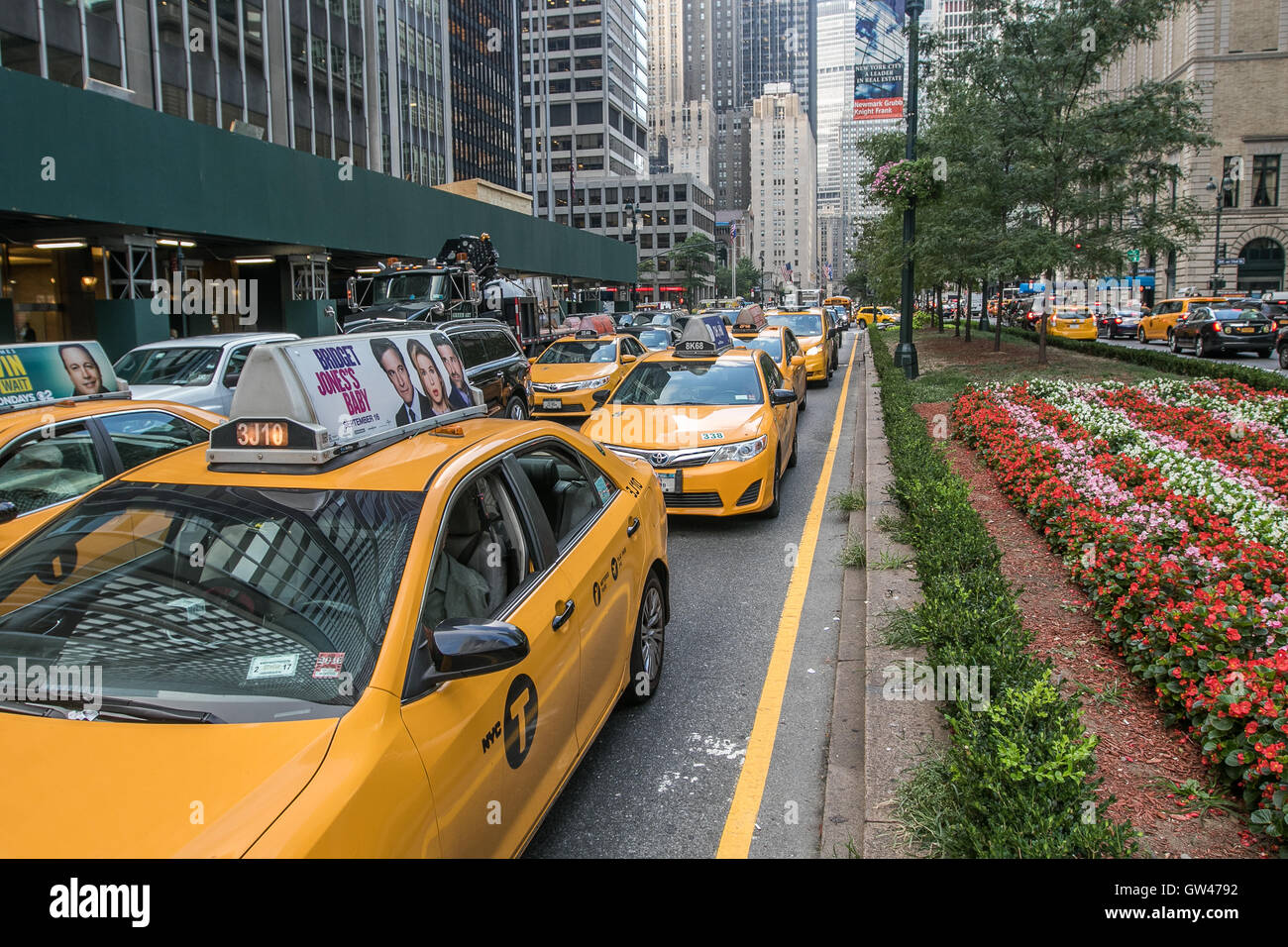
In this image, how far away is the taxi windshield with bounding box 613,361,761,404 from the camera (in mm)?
9406

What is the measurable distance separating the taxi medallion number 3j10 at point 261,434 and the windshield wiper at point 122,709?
113 centimetres

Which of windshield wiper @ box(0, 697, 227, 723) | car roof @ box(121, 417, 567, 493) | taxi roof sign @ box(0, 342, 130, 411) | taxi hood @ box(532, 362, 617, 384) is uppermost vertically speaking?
taxi roof sign @ box(0, 342, 130, 411)

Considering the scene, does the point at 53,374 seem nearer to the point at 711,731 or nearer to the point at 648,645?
the point at 648,645

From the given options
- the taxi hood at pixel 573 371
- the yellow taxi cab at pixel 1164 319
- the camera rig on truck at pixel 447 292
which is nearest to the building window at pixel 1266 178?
the yellow taxi cab at pixel 1164 319

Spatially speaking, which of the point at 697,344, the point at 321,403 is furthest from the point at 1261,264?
the point at 321,403

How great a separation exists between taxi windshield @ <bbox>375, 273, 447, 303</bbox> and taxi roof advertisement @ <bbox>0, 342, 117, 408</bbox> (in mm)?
14954

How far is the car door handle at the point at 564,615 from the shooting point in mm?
3519

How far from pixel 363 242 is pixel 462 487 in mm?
23848

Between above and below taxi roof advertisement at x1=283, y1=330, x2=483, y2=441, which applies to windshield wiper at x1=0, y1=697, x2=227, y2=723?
below

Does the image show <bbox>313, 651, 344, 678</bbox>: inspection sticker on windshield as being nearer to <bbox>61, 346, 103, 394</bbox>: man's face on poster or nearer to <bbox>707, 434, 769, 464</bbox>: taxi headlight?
<bbox>61, 346, 103, 394</bbox>: man's face on poster

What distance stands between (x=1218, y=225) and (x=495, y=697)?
62.0 meters

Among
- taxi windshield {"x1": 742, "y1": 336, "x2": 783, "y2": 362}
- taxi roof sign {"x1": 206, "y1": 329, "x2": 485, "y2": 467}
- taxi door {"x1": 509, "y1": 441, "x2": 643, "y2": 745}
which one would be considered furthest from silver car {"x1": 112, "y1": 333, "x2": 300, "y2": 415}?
taxi windshield {"x1": 742, "y1": 336, "x2": 783, "y2": 362}

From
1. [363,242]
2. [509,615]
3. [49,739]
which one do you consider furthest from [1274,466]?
[363,242]
